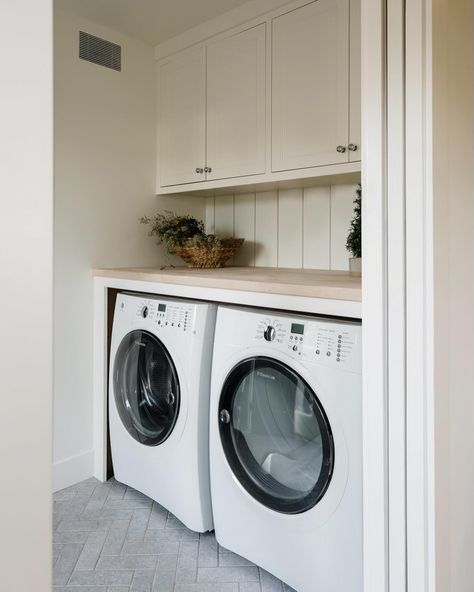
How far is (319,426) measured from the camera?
146cm

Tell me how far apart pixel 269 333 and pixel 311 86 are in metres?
1.14

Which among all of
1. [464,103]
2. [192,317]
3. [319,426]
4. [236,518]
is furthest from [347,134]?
[236,518]

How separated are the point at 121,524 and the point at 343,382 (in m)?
1.28

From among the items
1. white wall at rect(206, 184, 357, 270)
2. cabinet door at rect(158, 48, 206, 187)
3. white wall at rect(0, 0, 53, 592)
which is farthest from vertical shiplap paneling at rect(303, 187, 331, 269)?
white wall at rect(0, 0, 53, 592)

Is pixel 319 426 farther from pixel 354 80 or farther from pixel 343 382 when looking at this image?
pixel 354 80

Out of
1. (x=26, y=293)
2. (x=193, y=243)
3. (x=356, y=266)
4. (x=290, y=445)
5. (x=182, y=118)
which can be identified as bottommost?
(x=290, y=445)

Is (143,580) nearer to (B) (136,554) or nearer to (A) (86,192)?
(B) (136,554)

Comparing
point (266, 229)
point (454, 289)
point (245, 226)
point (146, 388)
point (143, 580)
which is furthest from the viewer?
point (245, 226)

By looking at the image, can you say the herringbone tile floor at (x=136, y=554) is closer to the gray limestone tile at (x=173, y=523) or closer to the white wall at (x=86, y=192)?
the gray limestone tile at (x=173, y=523)

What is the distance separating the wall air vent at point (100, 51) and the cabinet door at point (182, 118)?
27 cm

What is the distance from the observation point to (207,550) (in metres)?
1.85

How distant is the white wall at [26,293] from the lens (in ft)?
1.57

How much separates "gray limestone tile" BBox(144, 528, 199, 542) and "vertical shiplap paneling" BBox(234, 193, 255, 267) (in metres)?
1.43

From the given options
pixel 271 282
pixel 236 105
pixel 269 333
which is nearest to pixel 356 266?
pixel 271 282
